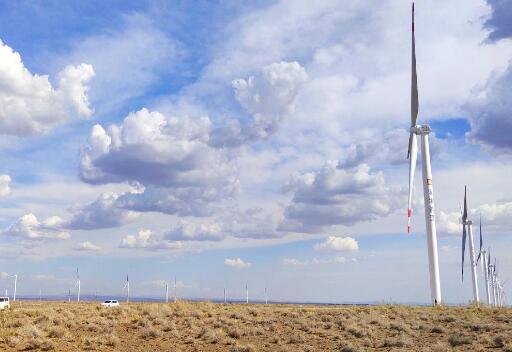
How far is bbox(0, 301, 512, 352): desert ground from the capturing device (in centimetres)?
3322

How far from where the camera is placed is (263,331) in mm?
37344

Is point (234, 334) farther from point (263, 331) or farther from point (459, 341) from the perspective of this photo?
point (459, 341)

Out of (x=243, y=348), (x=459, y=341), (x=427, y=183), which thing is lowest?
(x=243, y=348)

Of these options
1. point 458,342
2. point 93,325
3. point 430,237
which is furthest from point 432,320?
point 93,325

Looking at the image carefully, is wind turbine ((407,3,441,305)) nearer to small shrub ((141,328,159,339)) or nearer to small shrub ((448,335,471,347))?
small shrub ((448,335,471,347))

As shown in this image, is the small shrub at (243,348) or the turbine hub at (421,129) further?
the turbine hub at (421,129)

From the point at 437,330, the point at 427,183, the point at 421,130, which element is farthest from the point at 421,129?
the point at 437,330

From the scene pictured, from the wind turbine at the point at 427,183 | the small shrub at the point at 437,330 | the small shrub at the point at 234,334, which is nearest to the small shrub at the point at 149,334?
the small shrub at the point at 234,334

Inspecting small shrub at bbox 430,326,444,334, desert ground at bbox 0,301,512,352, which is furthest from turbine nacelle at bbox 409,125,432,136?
small shrub at bbox 430,326,444,334

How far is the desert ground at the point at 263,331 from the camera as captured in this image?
109 feet

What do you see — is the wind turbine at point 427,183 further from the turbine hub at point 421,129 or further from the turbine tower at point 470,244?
the turbine tower at point 470,244

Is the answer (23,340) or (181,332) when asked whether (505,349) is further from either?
(23,340)

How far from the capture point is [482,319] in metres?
41.3

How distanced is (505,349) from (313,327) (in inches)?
512
